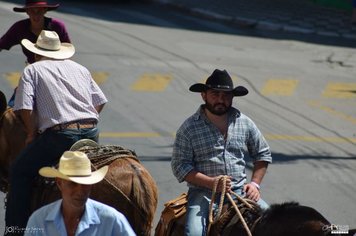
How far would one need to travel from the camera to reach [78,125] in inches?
314

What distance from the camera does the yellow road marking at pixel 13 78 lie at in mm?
15956

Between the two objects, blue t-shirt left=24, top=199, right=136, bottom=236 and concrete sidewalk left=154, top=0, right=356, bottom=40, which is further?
concrete sidewalk left=154, top=0, right=356, bottom=40

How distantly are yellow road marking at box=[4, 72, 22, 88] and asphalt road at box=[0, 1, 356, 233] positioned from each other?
0.06ft

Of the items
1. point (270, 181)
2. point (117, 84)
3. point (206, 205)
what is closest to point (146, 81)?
point (117, 84)

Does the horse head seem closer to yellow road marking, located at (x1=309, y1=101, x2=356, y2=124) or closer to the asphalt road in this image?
the asphalt road

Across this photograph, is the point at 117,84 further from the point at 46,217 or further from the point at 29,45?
the point at 46,217

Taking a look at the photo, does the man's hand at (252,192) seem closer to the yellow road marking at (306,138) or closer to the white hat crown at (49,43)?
the white hat crown at (49,43)

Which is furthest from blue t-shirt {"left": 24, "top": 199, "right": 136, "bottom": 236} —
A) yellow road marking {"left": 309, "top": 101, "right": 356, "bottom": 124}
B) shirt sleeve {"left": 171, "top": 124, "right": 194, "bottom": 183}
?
yellow road marking {"left": 309, "top": 101, "right": 356, "bottom": 124}

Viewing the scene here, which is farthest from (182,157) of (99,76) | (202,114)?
(99,76)

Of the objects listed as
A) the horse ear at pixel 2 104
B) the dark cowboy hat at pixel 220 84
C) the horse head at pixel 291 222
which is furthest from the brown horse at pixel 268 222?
the horse ear at pixel 2 104

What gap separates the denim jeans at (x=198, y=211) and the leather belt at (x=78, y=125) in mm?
1136

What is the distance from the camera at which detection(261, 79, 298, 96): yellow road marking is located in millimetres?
17484

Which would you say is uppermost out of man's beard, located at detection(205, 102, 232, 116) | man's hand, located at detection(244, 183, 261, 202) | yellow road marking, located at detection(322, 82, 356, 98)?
man's beard, located at detection(205, 102, 232, 116)

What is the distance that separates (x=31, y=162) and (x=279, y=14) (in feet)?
67.9
